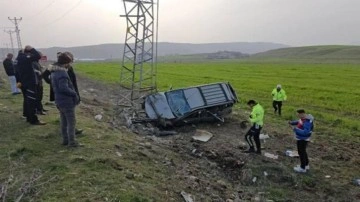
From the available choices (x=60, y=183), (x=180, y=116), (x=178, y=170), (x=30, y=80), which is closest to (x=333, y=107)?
(x=180, y=116)

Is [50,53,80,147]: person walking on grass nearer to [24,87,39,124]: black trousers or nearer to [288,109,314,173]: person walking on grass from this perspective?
[24,87,39,124]: black trousers

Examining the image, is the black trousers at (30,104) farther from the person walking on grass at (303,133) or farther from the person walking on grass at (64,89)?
the person walking on grass at (303,133)

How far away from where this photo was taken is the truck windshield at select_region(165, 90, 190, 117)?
551 inches

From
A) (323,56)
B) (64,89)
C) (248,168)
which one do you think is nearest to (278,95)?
(248,168)

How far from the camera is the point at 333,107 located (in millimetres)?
21688

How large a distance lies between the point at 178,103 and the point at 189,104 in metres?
0.43

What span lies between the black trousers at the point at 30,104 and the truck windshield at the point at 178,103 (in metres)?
5.09

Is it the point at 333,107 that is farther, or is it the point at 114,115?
the point at 333,107

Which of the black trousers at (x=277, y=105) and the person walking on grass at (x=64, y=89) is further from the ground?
the person walking on grass at (x=64, y=89)

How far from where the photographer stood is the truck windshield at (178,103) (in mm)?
13984

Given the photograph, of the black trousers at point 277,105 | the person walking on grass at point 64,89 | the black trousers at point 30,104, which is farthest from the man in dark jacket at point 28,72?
the black trousers at point 277,105

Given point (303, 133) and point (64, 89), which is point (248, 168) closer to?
point (303, 133)

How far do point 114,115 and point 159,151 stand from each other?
6.36m

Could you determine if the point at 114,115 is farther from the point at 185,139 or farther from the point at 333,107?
the point at 333,107
